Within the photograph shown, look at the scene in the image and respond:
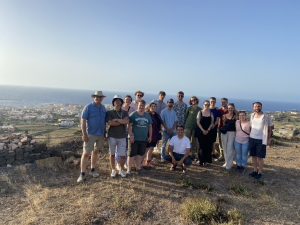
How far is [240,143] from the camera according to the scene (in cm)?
937

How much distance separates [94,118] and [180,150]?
263 centimetres

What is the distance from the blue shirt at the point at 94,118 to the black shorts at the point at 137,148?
3.27 ft

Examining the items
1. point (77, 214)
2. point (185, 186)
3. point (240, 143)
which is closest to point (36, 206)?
point (77, 214)

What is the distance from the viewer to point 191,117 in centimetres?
977

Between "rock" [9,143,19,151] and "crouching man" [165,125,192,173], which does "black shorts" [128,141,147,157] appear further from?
"rock" [9,143,19,151]

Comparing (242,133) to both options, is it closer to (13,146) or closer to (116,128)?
(116,128)

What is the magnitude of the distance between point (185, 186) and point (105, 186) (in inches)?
75.1

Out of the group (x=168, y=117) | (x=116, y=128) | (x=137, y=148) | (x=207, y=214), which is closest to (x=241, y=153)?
(x=168, y=117)

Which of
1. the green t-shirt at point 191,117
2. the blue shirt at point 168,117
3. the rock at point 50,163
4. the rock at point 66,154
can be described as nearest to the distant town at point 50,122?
the rock at point 66,154

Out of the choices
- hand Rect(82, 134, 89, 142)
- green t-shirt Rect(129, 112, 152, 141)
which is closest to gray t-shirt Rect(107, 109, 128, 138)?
green t-shirt Rect(129, 112, 152, 141)

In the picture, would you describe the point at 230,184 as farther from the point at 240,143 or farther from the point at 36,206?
the point at 36,206

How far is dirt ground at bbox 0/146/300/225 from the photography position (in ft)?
21.3

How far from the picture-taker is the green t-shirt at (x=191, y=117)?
32.0 ft

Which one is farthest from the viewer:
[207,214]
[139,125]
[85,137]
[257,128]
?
[257,128]
